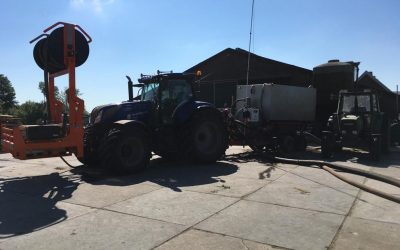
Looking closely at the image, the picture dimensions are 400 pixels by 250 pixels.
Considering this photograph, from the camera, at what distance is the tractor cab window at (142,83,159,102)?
1143 centimetres

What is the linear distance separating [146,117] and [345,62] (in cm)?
1225

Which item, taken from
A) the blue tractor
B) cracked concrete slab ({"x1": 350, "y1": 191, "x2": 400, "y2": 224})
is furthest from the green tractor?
cracked concrete slab ({"x1": 350, "y1": 191, "x2": 400, "y2": 224})

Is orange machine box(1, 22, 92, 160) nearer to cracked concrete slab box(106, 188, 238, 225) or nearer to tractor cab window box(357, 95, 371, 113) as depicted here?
cracked concrete slab box(106, 188, 238, 225)

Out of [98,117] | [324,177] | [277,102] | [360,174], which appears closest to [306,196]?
[324,177]

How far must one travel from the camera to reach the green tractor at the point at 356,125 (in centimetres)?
1287

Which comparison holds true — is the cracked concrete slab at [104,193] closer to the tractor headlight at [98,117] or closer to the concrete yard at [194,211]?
the concrete yard at [194,211]

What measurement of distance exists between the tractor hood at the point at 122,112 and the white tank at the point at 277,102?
16.0 ft

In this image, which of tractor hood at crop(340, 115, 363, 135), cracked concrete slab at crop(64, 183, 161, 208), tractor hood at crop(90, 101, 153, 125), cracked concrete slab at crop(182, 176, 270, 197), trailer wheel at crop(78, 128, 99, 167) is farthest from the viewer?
tractor hood at crop(340, 115, 363, 135)

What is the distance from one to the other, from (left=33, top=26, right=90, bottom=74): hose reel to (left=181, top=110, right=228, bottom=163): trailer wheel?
3.51 meters

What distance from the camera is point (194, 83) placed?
1191 centimetres

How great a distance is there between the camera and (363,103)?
13922 mm

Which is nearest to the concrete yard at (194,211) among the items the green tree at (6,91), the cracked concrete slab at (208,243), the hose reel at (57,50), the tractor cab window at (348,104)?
the cracked concrete slab at (208,243)

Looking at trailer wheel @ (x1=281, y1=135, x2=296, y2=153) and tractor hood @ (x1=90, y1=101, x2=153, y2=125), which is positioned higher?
tractor hood @ (x1=90, y1=101, x2=153, y2=125)

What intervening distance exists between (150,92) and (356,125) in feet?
22.4
